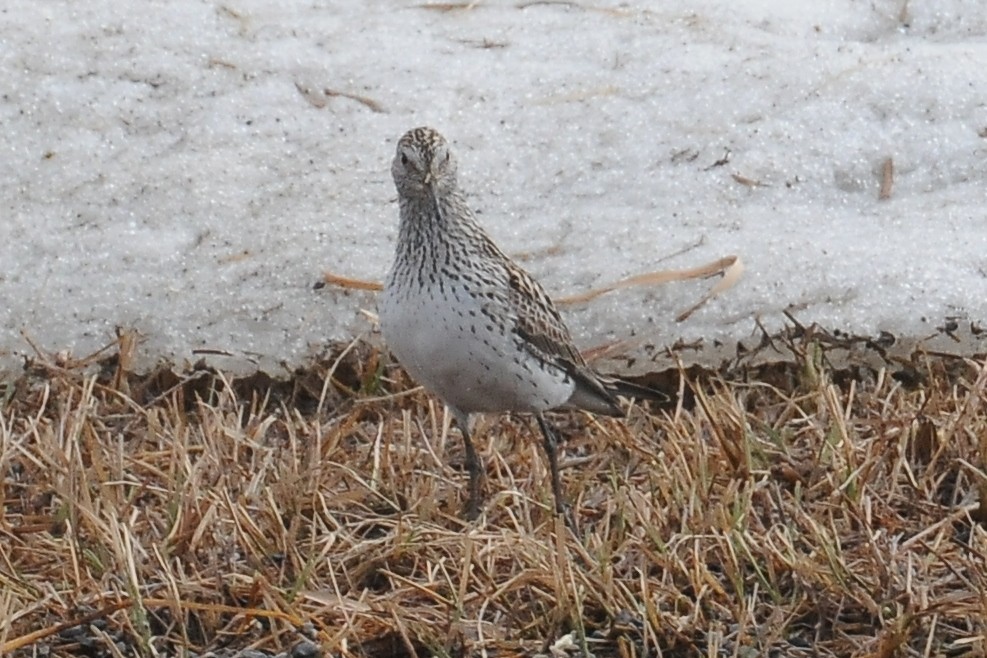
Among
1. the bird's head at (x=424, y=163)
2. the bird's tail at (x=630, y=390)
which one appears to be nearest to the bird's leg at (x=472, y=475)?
the bird's tail at (x=630, y=390)

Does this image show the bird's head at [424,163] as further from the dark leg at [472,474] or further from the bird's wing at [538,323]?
the dark leg at [472,474]

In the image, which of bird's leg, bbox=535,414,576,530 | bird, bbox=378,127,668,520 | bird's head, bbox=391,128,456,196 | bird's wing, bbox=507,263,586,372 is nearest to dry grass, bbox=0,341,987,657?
bird's leg, bbox=535,414,576,530

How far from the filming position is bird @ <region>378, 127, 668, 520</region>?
17.5 ft

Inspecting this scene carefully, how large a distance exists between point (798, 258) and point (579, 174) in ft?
3.70

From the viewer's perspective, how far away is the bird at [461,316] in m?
5.34

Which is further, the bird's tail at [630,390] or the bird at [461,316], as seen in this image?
the bird's tail at [630,390]

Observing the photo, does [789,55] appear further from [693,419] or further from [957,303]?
[693,419]

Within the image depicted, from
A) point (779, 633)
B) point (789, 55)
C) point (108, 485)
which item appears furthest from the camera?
point (789, 55)

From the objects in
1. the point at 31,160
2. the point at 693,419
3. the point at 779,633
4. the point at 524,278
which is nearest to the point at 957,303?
the point at 693,419

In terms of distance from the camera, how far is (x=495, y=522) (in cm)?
537

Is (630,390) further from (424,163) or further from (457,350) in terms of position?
(424,163)

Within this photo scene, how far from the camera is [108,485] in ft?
17.1

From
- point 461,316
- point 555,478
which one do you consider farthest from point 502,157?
point 555,478

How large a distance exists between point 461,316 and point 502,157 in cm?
235
